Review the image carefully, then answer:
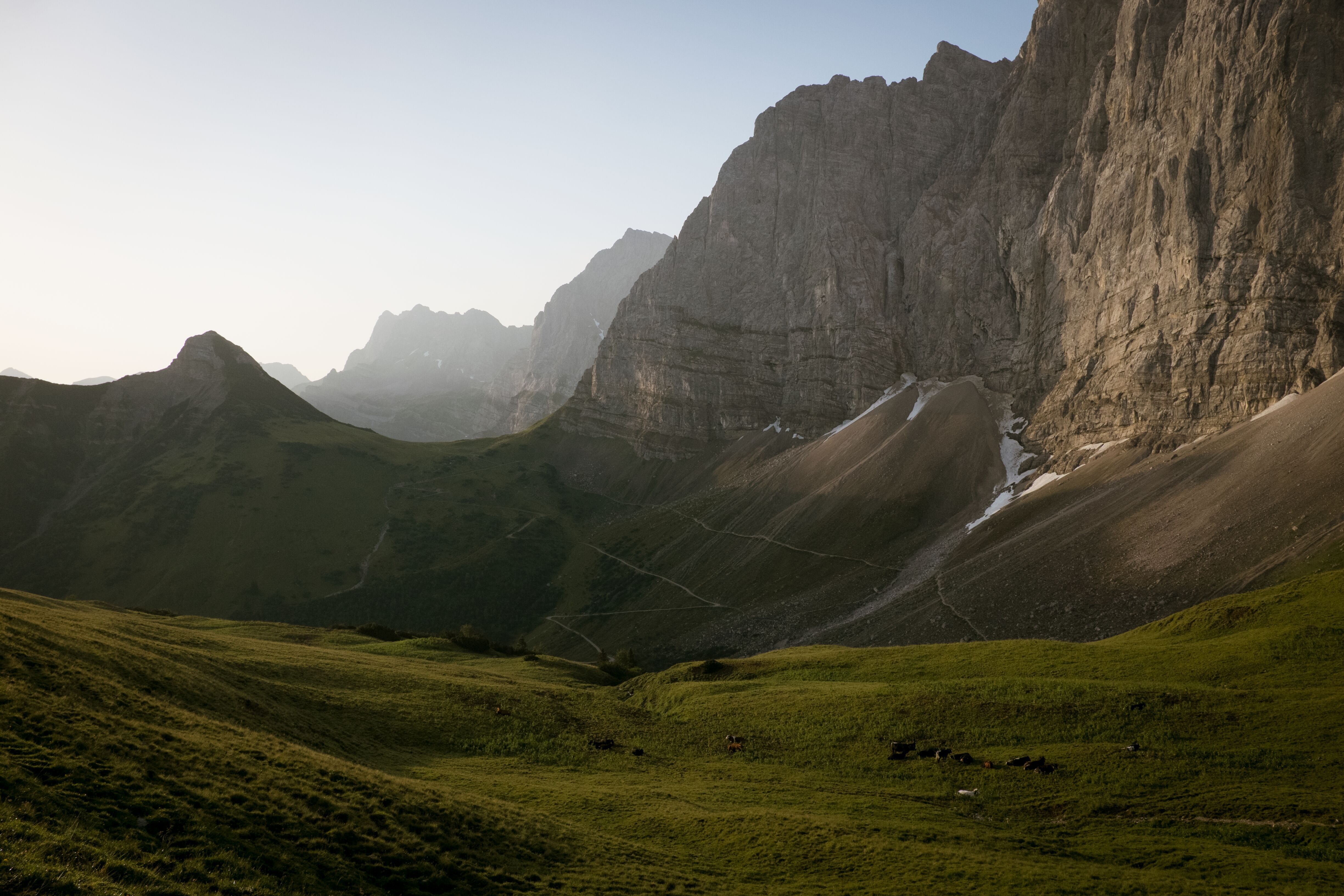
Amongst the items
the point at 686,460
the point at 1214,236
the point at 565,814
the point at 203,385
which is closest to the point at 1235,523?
the point at 1214,236

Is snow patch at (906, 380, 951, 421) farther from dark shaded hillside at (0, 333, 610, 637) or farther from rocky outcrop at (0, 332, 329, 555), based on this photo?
rocky outcrop at (0, 332, 329, 555)

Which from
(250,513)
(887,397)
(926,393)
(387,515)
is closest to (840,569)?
(926,393)

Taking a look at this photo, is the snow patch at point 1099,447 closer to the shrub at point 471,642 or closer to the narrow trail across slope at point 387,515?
the shrub at point 471,642

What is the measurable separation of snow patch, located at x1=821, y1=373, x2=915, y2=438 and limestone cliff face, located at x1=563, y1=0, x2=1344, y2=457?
1.64 metres

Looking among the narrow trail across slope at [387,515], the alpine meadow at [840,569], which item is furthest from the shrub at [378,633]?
the narrow trail across slope at [387,515]

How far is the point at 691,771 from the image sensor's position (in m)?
40.4

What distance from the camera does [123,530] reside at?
491 ft

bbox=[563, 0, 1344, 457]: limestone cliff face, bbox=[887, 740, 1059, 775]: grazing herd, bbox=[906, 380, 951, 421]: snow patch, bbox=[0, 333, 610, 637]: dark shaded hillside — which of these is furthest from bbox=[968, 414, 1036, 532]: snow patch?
bbox=[887, 740, 1059, 775]: grazing herd

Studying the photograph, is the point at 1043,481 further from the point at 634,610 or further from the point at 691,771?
the point at 691,771

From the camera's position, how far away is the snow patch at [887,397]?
155250 millimetres

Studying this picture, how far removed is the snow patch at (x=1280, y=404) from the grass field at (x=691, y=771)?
4962 cm

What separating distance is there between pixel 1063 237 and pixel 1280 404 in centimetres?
5010

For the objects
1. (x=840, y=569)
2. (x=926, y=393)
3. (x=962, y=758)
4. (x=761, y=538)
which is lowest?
(x=840, y=569)

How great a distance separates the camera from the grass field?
66.7 ft
